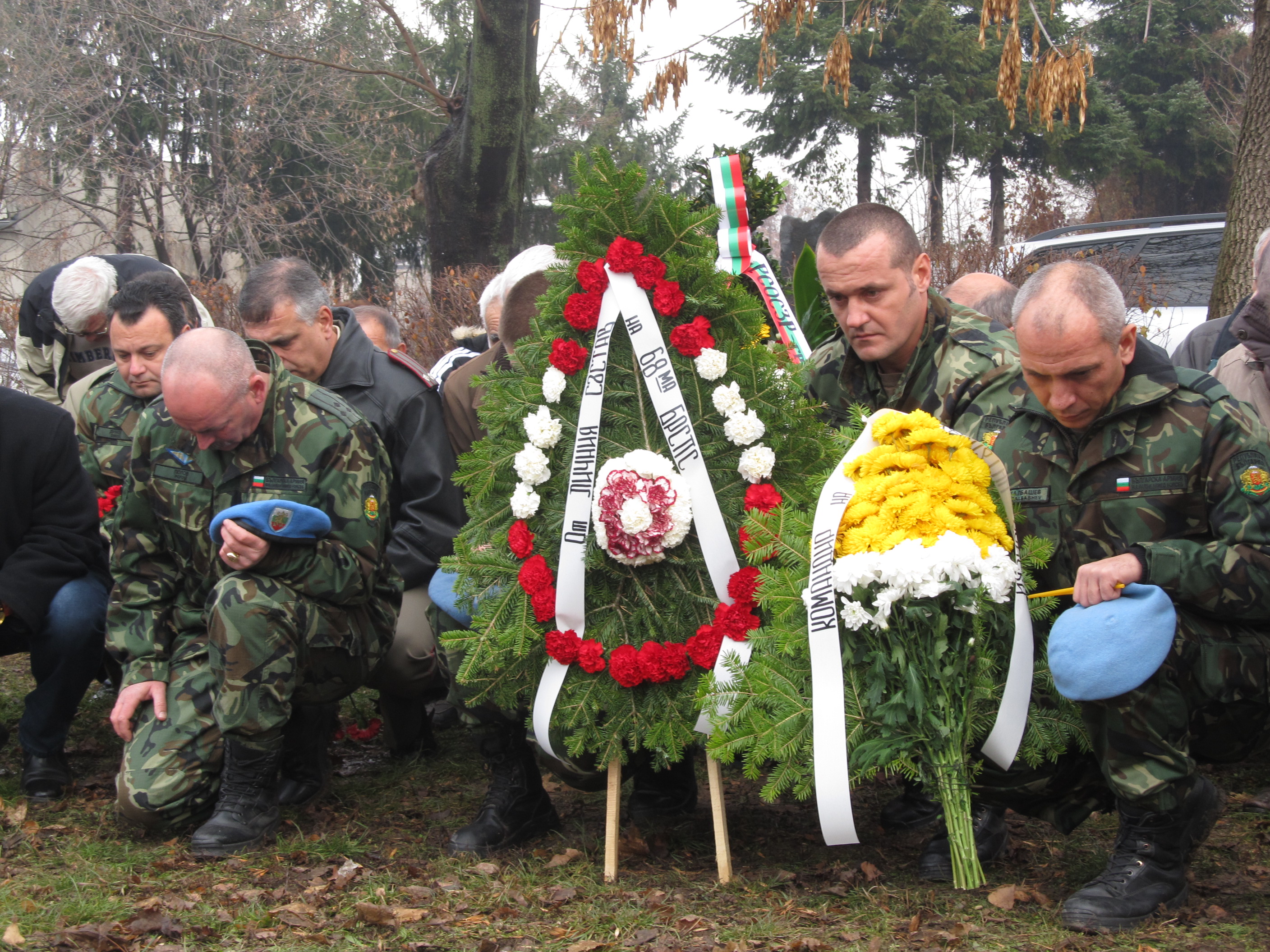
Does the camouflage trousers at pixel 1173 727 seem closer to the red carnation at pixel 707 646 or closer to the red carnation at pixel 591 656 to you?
the red carnation at pixel 707 646

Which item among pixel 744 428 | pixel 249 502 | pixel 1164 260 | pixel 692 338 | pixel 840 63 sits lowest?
pixel 249 502

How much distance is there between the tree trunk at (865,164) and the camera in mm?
25016

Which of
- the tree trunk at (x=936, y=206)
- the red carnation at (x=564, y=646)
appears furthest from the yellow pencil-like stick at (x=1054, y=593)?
the tree trunk at (x=936, y=206)

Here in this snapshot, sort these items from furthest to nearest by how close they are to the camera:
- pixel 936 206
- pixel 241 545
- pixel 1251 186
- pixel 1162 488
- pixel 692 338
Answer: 1. pixel 936 206
2. pixel 1251 186
3. pixel 241 545
4. pixel 692 338
5. pixel 1162 488

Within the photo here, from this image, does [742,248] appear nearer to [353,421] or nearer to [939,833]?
[353,421]

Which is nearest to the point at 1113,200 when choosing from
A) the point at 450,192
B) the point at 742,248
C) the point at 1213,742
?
the point at 450,192

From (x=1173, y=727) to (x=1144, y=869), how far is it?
395mm

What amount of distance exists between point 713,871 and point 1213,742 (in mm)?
1561

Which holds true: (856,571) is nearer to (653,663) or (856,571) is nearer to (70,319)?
(653,663)

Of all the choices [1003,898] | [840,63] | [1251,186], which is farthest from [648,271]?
[1251,186]

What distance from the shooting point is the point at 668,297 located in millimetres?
3719

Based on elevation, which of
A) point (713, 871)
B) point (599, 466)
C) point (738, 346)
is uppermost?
point (738, 346)

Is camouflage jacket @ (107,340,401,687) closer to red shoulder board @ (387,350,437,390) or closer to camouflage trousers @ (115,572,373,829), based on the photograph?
camouflage trousers @ (115,572,373,829)

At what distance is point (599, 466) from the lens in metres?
3.74
